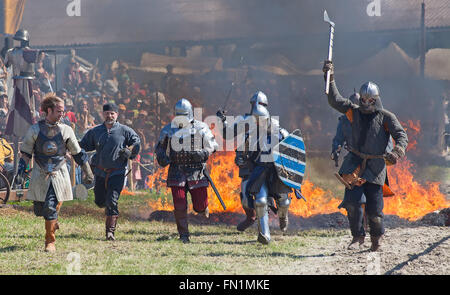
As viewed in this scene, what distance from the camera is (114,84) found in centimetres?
1945

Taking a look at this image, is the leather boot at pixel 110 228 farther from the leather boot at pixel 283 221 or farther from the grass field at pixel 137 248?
the leather boot at pixel 283 221

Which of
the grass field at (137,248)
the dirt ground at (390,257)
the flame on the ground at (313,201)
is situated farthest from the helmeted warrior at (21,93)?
the dirt ground at (390,257)

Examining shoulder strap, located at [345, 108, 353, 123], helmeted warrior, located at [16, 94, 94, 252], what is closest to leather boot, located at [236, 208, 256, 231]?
shoulder strap, located at [345, 108, 353, 123]

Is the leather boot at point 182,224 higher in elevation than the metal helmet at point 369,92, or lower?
lower

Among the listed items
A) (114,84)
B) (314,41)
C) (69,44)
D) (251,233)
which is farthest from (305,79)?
(251,233)

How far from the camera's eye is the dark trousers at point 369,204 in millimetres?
8195

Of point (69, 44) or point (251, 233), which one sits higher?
point (69, 44)

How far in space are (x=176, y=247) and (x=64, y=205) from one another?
14.3 feet

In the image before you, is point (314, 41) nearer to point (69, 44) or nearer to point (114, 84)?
point (114, 84)

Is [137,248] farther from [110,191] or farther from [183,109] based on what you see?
[183,109]

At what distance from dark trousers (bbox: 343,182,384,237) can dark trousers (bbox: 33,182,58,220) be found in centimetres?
346

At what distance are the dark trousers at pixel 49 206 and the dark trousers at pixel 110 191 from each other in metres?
0.98

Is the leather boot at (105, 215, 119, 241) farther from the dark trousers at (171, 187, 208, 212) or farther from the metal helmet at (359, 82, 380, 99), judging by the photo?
the metal helmet at (359, 82, 380, 99)

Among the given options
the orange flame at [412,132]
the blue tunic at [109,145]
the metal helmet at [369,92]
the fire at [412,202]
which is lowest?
the fire at [412,202]
